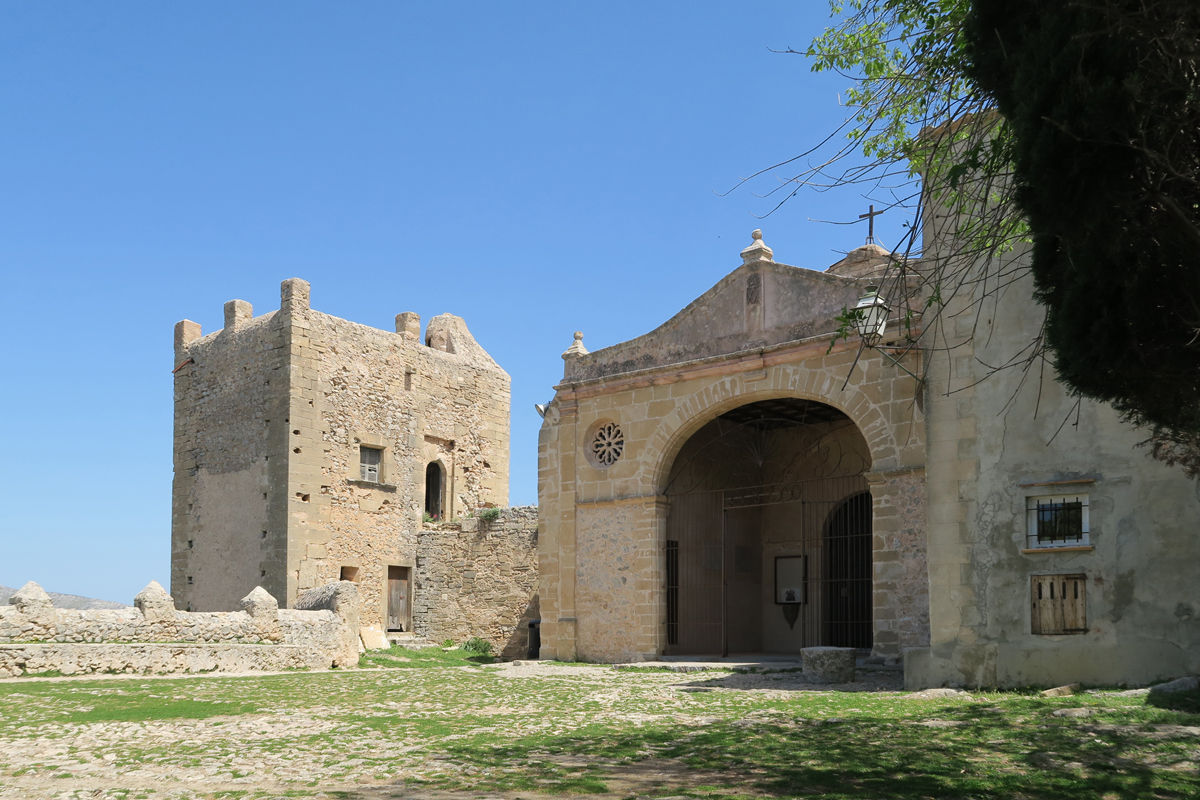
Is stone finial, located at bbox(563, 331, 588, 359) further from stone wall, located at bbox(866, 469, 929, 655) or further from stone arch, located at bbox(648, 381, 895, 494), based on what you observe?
stone wall, located at bbox(866, 469, 929, 655)

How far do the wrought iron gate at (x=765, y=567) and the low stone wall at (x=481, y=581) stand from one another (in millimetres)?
4821

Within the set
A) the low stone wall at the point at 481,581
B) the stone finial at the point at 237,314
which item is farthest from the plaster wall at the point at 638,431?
the stone finial at the point at 237,314

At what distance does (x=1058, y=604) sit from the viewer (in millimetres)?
10680

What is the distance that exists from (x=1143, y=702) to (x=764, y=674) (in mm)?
6510

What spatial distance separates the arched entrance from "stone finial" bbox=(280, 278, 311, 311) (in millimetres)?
9897

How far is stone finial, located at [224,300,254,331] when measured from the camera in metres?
25.8

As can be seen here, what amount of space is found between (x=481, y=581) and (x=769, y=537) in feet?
22.2

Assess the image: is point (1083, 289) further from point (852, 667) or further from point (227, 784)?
point (852, 667)

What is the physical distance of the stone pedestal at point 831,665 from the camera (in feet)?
43.8

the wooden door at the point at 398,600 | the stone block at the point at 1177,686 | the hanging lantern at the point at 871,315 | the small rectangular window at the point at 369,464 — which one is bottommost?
the wooden door at the point at 398,600

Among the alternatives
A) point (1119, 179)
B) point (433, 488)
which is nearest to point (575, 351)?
point (433, 488)

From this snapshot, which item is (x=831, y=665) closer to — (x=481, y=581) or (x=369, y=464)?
(x=481, y=581)

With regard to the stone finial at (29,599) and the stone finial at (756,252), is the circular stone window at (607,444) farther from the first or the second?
the stone finial at (29,599)

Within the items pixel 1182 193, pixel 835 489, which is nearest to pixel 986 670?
pixel 1182 193
